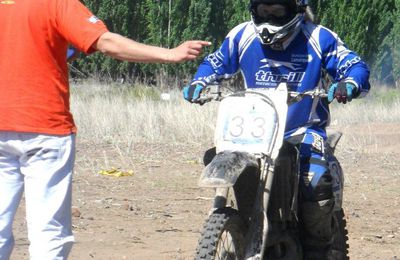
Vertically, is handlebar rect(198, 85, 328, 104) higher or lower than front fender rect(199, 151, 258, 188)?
higher

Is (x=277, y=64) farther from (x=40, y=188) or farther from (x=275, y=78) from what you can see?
(x=40, y=188)

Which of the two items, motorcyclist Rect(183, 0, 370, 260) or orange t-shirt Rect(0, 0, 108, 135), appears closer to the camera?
orange t-shirt Rect(0, 0, 108, 135)

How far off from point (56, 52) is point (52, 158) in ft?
1.65

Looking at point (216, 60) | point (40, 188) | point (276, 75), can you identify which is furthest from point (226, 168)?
point (216, 60)

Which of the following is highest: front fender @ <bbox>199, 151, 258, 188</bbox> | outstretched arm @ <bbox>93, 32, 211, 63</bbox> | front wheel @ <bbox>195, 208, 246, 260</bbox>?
outstretched arm @ <bbox>93, 32, 211, 63</bbox>

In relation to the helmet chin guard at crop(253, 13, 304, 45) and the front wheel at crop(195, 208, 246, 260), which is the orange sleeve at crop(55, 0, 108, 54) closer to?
the front wheel at crop(195, 208, 246, 260)

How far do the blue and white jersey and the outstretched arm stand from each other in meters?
1.35

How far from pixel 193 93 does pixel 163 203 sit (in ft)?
10.9

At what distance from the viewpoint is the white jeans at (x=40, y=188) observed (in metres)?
4.53

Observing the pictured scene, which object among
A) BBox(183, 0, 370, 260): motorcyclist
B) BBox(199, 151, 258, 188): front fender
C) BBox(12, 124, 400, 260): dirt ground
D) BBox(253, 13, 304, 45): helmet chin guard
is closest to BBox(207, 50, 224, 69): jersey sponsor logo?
BBox(183, 0, 370, 260): motorcyclist

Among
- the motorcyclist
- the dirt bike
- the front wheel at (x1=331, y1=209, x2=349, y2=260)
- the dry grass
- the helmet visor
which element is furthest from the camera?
the dry grass

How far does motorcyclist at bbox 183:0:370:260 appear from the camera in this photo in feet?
18.6

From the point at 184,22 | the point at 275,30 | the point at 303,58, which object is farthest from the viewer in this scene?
the point at 184,22

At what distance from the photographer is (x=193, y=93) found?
5.77 metres
